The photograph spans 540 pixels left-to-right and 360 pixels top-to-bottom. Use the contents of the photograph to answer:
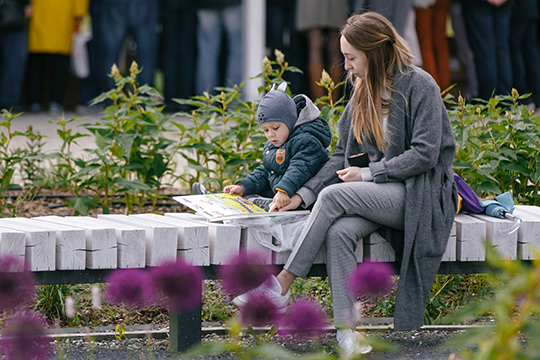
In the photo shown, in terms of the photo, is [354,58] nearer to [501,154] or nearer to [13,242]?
[501,154]

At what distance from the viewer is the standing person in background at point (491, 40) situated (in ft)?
23.1

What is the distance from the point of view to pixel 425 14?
698cm

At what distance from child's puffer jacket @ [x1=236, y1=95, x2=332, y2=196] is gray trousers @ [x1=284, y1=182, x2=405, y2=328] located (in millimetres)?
298

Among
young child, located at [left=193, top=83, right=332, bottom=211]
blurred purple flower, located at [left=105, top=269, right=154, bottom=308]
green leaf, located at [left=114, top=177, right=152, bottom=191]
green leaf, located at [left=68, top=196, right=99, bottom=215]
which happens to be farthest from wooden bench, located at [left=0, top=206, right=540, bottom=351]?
blurred purple flower, located at [left=105, top=269, right=154, bottom=308]

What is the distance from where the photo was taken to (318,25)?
6.66 metres

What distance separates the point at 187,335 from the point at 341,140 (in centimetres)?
102

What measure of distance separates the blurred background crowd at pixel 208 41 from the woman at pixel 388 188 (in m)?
4.14

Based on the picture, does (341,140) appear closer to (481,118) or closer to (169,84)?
(481,118)

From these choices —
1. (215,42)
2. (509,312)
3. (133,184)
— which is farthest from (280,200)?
(215,42)

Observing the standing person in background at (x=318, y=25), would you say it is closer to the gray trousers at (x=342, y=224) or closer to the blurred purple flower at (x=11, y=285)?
the gray trousers at (x=342, y=224)

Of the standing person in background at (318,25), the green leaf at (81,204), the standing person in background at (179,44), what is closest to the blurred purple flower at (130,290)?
the green leaf at (81,204)

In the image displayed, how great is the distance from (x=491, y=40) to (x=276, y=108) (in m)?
5.17

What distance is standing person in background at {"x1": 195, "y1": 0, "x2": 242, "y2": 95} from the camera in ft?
22.7

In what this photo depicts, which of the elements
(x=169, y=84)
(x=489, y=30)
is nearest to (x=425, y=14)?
(x=489, y=30)
